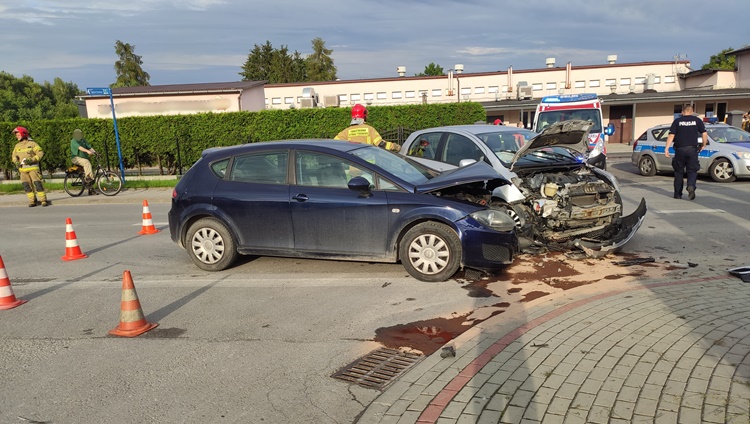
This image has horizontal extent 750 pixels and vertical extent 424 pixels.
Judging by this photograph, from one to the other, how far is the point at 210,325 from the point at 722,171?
1412 cm

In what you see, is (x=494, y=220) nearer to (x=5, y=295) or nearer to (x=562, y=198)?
(x=562, y=198)

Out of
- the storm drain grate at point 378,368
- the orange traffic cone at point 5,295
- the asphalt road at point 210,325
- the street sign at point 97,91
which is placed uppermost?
the street sign at point 97,91

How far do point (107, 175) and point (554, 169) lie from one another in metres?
13.9

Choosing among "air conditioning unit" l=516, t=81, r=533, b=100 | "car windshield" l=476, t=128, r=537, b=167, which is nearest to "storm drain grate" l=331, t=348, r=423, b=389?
"car windshield" l=476, t=128, r=537, b=167

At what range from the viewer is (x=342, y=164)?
6.75 meters

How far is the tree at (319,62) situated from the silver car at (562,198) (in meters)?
71.5

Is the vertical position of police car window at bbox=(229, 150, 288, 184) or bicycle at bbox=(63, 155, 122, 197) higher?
police car window at bbox=(229, 150, 288, 184)

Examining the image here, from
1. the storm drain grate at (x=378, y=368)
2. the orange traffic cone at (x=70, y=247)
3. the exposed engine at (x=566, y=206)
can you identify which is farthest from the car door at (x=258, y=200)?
the exposed engine at (x=566, y=206)

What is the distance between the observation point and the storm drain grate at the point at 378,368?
4.10 meters

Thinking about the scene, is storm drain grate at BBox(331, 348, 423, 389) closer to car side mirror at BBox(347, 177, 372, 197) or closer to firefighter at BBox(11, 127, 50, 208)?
car side mirror at BBox(347, 177, 372, 197)

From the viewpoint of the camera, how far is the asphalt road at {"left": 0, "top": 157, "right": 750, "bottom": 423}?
3.87 m

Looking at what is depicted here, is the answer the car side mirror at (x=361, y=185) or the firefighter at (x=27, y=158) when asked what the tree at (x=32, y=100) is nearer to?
A: the firefighter at (x=27, y=158)

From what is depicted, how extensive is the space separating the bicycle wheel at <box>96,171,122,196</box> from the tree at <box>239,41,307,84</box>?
56.4 meters

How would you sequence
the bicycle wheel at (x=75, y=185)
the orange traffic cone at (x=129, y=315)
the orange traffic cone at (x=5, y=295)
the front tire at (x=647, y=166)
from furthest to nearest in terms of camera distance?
the front tire at (x=647, y=166)
the bicycle wheel at (x=75, y=185)
the orange traffic cone at (x=5, y=295)
the orange traffic cone at (x=129, y=315)
